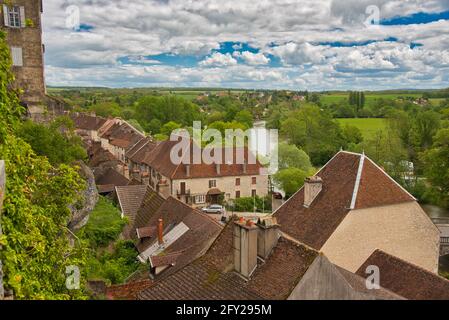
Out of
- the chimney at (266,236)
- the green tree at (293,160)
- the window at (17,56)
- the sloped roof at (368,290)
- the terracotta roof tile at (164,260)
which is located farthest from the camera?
the green tree at (293,160)

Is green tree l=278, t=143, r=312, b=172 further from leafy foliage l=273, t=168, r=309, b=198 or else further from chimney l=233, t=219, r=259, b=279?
chimney l=233, t=219, r=259, b=279

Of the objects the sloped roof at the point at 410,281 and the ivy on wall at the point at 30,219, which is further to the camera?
the sloped roof at the point at 410,281

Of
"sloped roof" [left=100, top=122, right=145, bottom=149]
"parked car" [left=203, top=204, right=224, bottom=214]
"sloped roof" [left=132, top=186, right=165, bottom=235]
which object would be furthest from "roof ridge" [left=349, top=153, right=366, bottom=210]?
"sloped roof" [left=100, top=122, right=145, bottom=149]

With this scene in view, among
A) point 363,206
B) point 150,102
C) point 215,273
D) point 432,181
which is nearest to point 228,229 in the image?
point 215,273

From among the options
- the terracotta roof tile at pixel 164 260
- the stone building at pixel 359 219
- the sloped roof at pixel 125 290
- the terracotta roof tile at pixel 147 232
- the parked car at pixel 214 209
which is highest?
the stone building at pixel 359 219

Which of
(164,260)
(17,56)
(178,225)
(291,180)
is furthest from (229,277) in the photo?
(291,180)

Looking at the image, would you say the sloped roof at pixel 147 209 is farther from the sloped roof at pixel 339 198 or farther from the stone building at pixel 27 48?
the sloped roof at pixel 339 198

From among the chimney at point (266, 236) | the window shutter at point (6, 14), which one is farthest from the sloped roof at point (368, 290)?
the window shutter at point (6, 14)

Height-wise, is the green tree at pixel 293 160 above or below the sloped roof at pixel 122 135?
below
